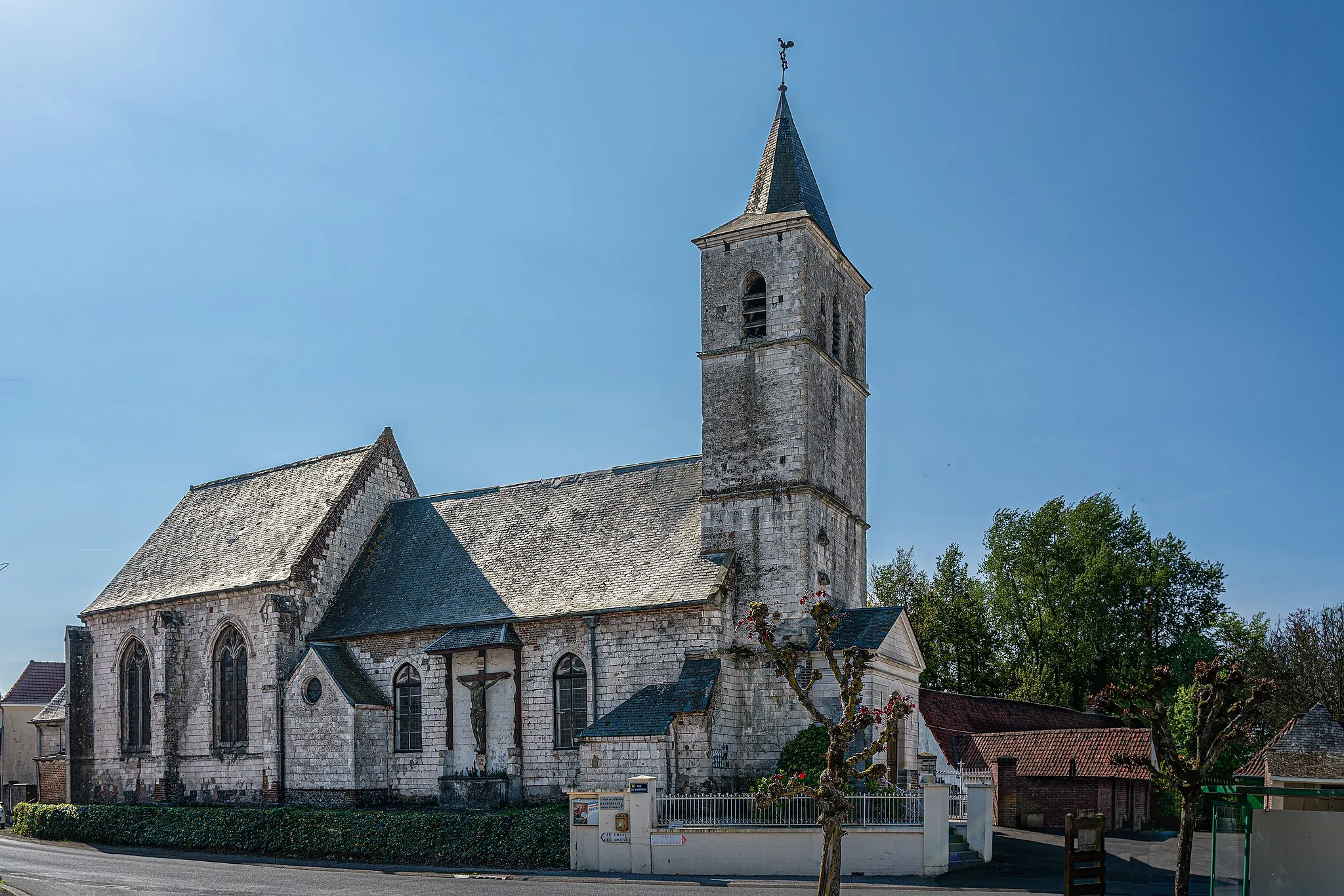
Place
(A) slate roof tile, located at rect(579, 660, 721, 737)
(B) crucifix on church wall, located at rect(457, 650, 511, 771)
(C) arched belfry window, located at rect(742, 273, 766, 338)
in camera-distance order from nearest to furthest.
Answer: (A) slate roof tile, located at rect(579, 660, 721, 737) → (B) crucifix on church wall, located at rect(457, 650, 511, 771) → (C) arched belfry window, located at rect(742, 273, 766, 338)

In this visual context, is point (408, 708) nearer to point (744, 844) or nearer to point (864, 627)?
point (744, 844)

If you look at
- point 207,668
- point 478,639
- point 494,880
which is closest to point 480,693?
point 478,639

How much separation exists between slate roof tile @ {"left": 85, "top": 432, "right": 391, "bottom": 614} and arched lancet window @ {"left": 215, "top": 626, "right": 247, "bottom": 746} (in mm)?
1710

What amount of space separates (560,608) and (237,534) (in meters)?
14.0

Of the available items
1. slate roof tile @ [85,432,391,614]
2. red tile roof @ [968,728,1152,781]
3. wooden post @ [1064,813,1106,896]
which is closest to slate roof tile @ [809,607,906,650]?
red tile roof @ [968,728,1152,781]

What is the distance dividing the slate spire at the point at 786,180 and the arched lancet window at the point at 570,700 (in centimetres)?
1273

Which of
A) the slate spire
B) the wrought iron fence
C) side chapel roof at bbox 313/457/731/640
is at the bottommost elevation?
the wrought iron fence

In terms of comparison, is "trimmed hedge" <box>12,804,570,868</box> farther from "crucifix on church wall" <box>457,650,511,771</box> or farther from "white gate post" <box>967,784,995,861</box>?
"white gate post" <box>967,784,995,861</box>

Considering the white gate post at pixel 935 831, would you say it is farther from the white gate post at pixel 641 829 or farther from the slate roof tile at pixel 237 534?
the slate roof tile at pixel 237 534

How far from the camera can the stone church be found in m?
28.9

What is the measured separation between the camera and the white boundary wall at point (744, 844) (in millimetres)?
23188

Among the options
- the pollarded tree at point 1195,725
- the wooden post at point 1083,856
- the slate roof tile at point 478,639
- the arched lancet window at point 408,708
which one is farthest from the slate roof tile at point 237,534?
the wooden post at point 1083,856

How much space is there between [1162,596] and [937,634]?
33.4 ft

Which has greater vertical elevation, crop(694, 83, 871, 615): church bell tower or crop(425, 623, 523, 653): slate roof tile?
crop(694, 83, 871, 615): church bell tower
